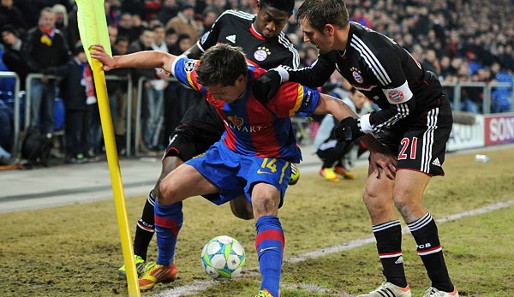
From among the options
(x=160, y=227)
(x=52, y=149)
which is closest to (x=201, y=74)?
(x=160, y=227)

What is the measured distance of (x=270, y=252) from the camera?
15.4 ft

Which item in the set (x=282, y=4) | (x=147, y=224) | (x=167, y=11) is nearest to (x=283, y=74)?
(x=282, y=4)

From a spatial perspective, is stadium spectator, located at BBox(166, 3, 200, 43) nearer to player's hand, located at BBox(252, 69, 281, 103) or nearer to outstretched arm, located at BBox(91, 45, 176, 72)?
outstretched arm, located at BBox(91, 45, 176, 72)

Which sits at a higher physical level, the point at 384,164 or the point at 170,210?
the point at 384,164

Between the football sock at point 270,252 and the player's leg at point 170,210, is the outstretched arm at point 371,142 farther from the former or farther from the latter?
the player's leg at point 170,210

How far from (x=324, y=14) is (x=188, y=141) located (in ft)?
5.65

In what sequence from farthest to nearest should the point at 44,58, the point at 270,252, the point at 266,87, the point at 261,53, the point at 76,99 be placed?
1. the point at 76,99
2. the point at 44,58
3. the point at 261,53
4. the point at 266,87
5. the point at 270,252

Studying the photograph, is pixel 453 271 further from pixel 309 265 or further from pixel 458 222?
pixel 458 222

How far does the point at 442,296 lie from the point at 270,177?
133cm

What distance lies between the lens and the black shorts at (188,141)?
19.3 feet

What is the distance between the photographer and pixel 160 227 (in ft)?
17.9

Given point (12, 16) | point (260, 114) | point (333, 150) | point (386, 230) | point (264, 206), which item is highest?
point (12, 16)

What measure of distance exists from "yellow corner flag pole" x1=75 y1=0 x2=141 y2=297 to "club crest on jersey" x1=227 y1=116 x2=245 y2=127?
0.79 meters

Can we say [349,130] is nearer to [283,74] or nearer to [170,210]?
[283,74]
